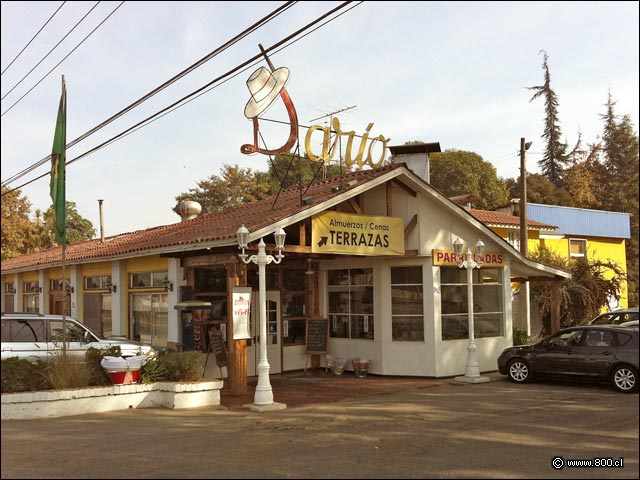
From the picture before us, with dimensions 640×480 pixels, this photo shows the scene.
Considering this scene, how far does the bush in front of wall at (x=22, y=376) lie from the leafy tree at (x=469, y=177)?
38718mm

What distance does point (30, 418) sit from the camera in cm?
1015

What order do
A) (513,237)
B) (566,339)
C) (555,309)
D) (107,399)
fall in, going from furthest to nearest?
(513,237)
(555,309)
(566,339)
(107,399)

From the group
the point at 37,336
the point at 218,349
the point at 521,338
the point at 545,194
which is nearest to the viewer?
the point at 37,336

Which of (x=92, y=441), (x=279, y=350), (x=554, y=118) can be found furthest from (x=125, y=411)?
(x=554, y=118)

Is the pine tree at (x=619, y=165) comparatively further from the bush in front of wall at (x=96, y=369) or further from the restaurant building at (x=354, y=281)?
the bush in front of wall at (x=96, y=369)

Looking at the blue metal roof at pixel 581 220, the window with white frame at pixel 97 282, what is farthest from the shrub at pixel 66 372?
the blue metal roof at pixel 581 220

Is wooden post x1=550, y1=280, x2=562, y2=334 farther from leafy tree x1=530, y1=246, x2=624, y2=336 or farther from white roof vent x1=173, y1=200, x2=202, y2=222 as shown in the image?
white roof vent x1=173, y1=200, x2=202, y2=222

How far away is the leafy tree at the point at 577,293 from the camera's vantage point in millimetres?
23875

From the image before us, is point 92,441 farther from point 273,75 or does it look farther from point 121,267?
point 121,267

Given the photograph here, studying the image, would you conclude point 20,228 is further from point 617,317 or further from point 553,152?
point 553,152

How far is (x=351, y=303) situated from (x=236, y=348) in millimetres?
5036

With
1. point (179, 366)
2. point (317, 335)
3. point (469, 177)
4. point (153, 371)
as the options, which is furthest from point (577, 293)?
point (469, 177)

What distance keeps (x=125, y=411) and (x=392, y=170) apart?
785 cm

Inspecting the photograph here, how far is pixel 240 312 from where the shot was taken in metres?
12.5
